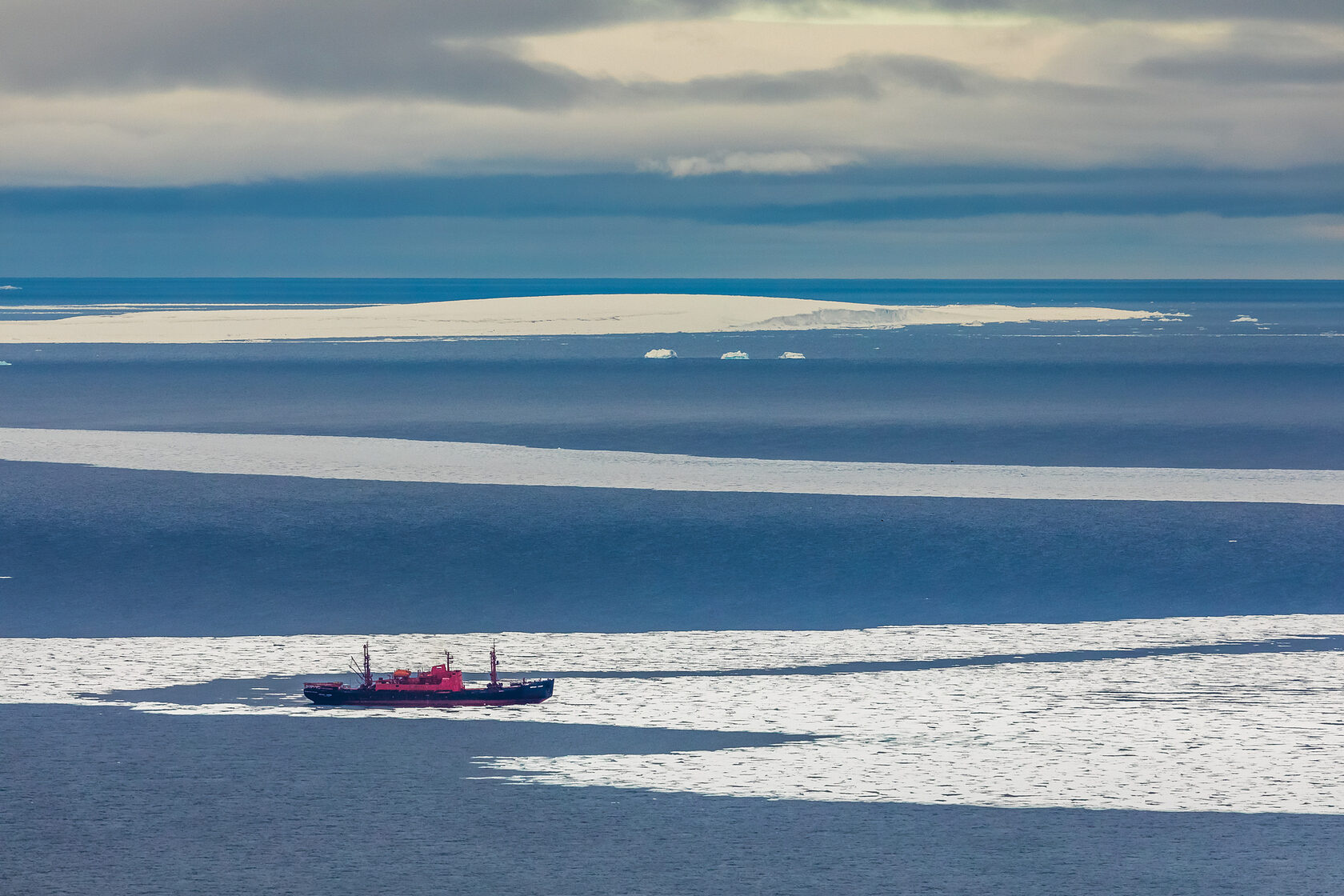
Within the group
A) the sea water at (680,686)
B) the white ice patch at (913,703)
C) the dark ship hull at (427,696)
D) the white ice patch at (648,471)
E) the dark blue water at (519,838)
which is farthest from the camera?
the white ice patch at (648,471)

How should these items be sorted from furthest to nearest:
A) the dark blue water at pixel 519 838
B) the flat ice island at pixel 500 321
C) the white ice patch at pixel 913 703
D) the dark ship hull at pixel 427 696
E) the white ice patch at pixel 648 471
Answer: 1. the flat ice island at pixel 500 321
2. the white ice patch at pixel 648 471
3. the dark ship hull at pixel 427 696
4. the white ice patch at pixel 913 703
5. the dark blue water at pixel 519 838

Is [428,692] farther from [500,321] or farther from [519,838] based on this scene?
[500,321]

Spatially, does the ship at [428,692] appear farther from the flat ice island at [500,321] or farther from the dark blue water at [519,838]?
the flat ice island at [500,321]

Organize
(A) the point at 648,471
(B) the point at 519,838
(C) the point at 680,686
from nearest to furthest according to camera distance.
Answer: (B) the point at 519,838 → (C) the point at 680,686 → (A) the point at 648,471

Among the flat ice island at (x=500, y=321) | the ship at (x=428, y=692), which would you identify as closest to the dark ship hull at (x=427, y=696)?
the ship at (x=428, y=692)

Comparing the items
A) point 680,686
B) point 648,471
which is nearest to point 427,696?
point 680,686

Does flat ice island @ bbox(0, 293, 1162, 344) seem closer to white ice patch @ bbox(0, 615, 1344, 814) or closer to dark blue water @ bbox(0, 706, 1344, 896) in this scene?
white ice patch @ bbox(0, 615, 1344, 814)
